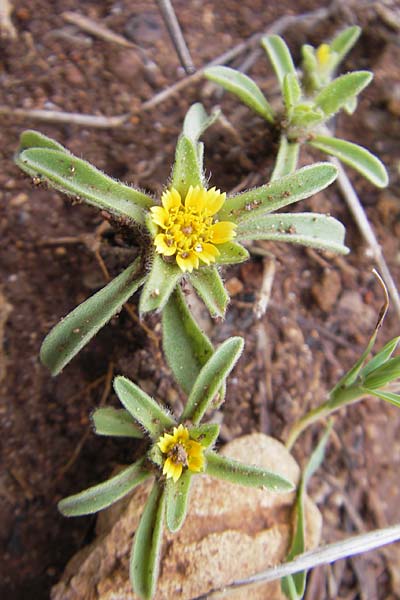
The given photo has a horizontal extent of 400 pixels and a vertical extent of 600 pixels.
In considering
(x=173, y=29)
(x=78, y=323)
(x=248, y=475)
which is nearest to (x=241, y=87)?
(x=173, y=29)

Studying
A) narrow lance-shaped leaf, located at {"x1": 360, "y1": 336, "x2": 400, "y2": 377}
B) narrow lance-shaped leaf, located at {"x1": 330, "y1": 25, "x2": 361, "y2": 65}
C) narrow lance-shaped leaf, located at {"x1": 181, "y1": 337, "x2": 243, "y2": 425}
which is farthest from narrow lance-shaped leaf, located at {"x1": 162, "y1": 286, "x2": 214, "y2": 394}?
narrow lance-shaped leaf, located at {"x1": 330, "y1": 25, "x2": 361, "y2": 65}

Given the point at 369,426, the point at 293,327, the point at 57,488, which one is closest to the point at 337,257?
the point at 293,327

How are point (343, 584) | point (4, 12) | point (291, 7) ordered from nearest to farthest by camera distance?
1. point (343, 584)
2. point (4, 12)
3. point (291, 7)

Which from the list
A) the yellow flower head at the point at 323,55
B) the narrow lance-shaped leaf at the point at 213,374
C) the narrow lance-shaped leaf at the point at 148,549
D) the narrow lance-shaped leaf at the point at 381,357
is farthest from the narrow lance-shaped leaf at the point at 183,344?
the yellow flower head at the point at 323,55

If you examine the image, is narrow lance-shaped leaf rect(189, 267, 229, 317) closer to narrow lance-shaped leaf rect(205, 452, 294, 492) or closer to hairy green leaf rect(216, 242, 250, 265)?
hairy green leaf rect(216, 242, 250, 265)

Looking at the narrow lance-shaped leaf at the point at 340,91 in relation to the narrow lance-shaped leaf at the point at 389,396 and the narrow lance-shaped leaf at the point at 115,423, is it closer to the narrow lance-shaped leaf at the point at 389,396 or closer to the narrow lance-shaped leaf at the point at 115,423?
the narrow lance-shaped leaf at the point at 389,396

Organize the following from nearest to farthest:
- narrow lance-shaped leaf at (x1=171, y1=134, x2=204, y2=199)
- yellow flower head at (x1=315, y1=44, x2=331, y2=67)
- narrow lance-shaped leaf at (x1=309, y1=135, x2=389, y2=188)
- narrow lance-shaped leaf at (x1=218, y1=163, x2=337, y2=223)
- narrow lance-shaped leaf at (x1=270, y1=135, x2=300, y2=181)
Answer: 1. narrow lance-shaped leaf at (x1=171, y1=134, x2=204, y2=199)
2. narrow lance-shaped leaf at (x1=218, y1=163, x2=337, y2=223)
3. narrow lance-shaped leaf at (x1=270, y1=135, x2=300, y2=181)
4. narrow lance-shaped leaf at (x1=309, y1=135, x2=389, y2=188)
5. yellow flower head at (x1=315, y1=44, x2=331, y2=67)

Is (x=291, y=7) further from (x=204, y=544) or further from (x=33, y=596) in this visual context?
(x=33, y=596)
